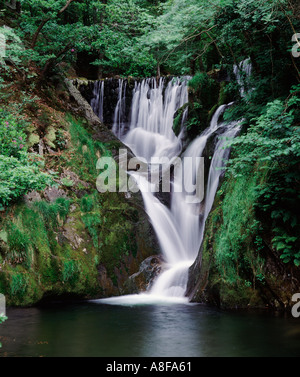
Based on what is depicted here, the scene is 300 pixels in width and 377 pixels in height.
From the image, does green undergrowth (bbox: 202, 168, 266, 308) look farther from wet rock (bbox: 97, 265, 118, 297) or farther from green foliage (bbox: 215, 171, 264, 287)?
wet rock (bbox: 97, 265, 118, 297)

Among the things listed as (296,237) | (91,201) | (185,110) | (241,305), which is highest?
(185,110)

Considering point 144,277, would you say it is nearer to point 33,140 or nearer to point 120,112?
point 33,140

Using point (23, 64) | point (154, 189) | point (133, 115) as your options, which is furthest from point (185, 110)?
point (23, 64)

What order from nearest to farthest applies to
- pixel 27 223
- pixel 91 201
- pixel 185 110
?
pixel 27 223
pixel 91 201
pixel 185 110

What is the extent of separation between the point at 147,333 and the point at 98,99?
511 inches

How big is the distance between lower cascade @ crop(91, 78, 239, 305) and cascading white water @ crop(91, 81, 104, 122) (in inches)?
3.3

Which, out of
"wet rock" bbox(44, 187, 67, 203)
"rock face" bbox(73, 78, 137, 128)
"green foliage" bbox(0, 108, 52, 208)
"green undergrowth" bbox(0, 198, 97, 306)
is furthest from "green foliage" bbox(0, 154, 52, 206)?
"rock face" bbox(73, 78, 137, 128)

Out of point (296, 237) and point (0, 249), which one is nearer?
point (296, 237)

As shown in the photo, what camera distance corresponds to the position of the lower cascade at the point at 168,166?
28.2 feet

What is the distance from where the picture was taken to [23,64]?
37.1ft

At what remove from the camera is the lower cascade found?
339 inches

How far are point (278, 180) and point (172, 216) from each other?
432 centimetres

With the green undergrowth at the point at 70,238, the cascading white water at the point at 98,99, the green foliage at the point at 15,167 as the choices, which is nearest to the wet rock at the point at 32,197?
the green undergrowth at the point at 70,238

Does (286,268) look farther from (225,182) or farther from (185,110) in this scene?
(185,110)
